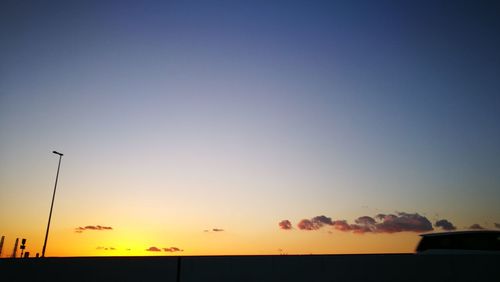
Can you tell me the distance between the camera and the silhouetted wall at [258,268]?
518cm

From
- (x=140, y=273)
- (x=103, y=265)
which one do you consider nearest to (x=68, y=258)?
(x=103, y=265)

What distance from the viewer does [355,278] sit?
581cm

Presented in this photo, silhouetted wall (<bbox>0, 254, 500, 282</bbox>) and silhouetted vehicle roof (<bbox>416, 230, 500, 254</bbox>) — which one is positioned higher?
silhouetted vehicle roof (<bbox>416, 230, 500, 254</bbox>)

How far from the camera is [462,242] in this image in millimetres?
10312

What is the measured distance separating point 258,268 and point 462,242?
8.03 m

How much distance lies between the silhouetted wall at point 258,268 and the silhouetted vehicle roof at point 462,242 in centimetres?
414

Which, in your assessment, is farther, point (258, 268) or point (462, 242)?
point (462, 242)

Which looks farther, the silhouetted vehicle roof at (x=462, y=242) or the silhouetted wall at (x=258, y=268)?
the silhouetted vehicle roof at (x=462, y=242)

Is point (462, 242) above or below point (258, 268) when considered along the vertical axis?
above

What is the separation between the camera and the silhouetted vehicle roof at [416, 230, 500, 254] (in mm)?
10016

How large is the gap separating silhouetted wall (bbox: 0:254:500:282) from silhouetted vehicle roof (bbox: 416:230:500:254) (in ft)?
13.6

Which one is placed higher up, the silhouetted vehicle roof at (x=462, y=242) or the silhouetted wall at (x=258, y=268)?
the silhouetted vehicle roof at (x=462, y=242)

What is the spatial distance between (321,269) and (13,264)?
4.93 meters

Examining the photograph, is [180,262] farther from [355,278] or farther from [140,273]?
[355,278]
